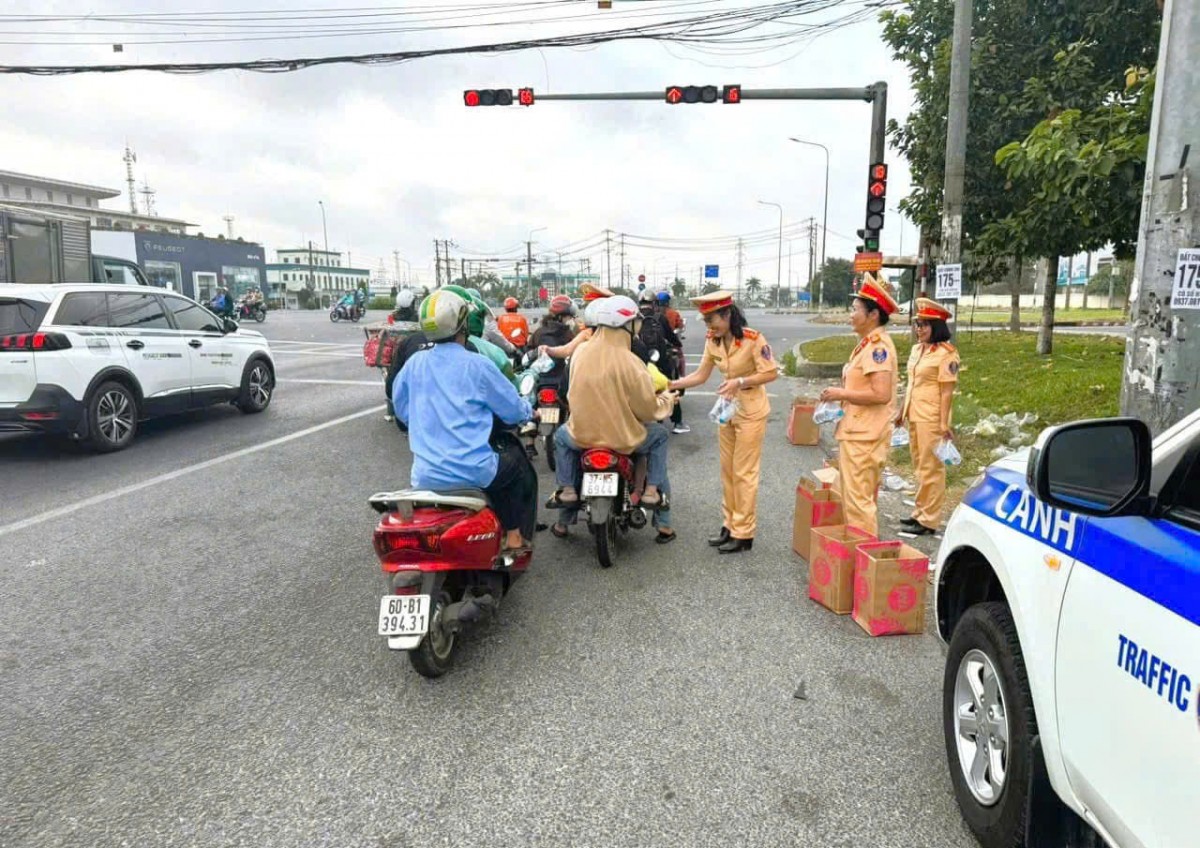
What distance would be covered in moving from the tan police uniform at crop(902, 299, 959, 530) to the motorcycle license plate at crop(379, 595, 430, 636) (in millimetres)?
4098

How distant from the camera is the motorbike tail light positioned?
15.8ft

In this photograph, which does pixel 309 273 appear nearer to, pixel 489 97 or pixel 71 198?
pixel 71 198

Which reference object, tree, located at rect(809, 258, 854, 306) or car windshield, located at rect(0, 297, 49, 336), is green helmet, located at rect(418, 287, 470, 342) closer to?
car windshield, located at rect(0, 297, 49, 336)

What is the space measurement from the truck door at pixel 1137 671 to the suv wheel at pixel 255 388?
1053 centimetres

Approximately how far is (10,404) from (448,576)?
6.43 meters

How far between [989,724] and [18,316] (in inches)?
356

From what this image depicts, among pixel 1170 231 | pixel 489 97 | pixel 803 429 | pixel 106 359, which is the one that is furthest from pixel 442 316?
pixel 489 97

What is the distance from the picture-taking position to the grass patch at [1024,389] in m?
8.33

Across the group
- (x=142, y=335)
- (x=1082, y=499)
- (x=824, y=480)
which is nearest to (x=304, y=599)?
(x=824, y=480)

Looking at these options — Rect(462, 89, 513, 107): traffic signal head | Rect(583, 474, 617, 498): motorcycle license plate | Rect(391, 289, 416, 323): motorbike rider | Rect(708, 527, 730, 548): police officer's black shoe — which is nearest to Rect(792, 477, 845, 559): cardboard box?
Rect(708, 527, 730, 548): police officer's black shoe

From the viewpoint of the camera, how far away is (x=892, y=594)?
4012 millimetres

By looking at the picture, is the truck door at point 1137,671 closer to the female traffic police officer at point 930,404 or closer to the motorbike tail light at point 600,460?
the motorbike tail light at point 600,460

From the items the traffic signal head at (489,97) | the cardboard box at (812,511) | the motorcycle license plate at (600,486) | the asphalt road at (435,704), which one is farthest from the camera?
the traffic signal head at (489,97)

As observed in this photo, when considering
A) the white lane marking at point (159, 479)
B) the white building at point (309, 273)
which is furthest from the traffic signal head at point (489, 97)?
the white building at point (309, 273)
